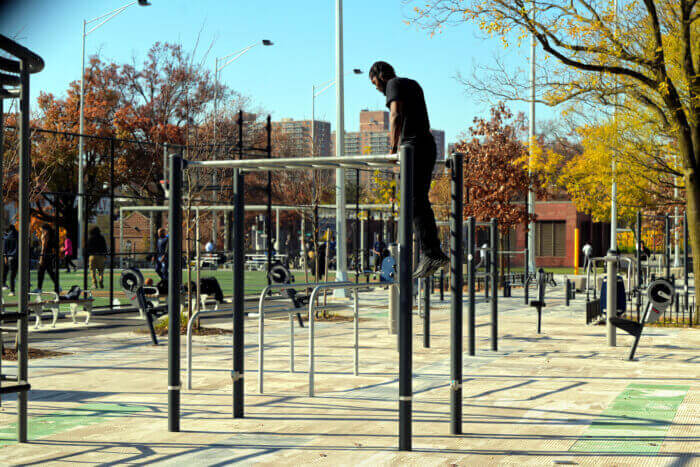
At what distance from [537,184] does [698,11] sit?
1346cm

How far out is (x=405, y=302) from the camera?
5.24m

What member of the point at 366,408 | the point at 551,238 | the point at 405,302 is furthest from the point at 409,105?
the point at 551,238

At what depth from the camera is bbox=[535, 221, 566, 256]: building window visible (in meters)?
46.7

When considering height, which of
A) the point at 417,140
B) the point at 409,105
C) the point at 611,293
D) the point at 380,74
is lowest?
the point at 611,293

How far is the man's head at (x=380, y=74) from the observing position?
6.02m

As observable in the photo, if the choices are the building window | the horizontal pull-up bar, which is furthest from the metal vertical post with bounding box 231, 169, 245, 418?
the building window

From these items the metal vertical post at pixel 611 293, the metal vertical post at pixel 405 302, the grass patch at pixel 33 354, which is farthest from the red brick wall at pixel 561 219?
the metal vertical post at pixel 405 302

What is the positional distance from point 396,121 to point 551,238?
42988mm

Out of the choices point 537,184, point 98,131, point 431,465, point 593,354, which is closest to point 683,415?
point 431,465

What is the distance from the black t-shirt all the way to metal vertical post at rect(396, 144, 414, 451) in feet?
1.17

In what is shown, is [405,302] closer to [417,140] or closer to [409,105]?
[417,140]

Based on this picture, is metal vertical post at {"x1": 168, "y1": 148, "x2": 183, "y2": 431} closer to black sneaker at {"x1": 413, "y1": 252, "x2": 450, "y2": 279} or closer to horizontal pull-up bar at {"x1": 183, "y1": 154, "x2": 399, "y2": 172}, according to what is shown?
horizontal pull-up bar at {"x1": 183, "y1": 154, "x2": 399, "y2": 172}

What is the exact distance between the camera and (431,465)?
4.89 m

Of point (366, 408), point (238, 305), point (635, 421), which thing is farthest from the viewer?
point (366, 408)
